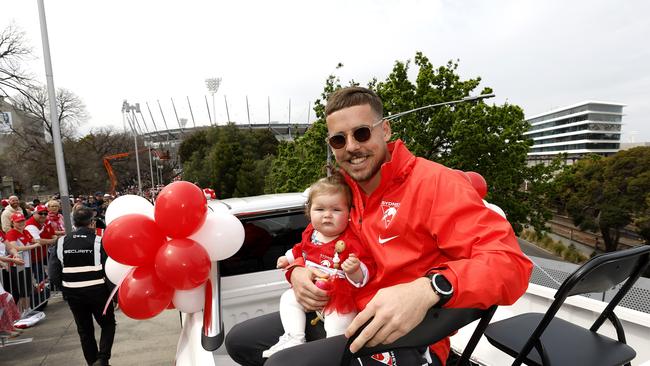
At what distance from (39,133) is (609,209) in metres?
56.7

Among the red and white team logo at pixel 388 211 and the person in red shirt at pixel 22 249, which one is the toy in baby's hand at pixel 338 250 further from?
A: the person in red shirt at pixel 22 249

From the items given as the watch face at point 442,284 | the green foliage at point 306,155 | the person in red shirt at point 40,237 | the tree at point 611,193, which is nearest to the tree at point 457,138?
the green foliage at point 306,155

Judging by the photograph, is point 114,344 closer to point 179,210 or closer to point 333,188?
point 179,210

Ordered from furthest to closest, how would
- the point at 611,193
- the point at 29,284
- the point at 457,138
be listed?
the point at 611,193, the point at 457,138, the point at 29,284

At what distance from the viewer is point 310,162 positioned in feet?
78.7

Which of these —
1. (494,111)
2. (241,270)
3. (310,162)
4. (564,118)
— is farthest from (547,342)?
(564,118)

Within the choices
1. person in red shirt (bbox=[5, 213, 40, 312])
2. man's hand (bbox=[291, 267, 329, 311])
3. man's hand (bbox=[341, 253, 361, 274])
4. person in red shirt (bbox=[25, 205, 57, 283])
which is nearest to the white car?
man's hand (bbox=[291, 267, 329, 311])

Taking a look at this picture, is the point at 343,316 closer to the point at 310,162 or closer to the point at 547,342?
the point at 547,342

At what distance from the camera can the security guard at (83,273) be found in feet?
13.4

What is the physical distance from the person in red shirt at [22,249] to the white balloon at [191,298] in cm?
528

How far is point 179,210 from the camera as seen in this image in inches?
91.0

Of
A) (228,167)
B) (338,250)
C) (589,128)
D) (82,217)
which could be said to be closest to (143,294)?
(338,250)

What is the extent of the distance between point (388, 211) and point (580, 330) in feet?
3.93

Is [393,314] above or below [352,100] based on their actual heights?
below
